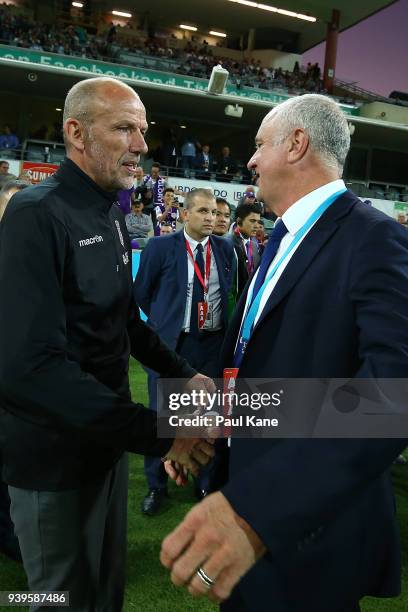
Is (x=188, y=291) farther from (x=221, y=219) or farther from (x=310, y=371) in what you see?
(x=310, y=371)

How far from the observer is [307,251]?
3.80 ft

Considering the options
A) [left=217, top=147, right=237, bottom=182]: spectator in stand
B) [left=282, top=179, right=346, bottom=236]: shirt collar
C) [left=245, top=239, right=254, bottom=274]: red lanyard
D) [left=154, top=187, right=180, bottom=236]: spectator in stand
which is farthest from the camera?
[left=217, top=147, right=237, bottom=182]: spectator in stand

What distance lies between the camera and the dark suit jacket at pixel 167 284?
11.6 ft

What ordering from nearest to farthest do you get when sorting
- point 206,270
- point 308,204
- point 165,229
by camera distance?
point 308,204 < point 206,270 < point 165,229

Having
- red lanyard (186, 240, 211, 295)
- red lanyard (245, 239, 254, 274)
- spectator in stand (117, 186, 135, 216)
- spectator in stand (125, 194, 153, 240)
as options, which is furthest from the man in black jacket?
spectator in stand (125, 194, 153, 240)

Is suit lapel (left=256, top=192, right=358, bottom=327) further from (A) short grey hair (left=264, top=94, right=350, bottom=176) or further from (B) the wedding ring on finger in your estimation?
(B) the wedding ring on finger

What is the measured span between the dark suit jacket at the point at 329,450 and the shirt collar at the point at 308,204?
0.06m

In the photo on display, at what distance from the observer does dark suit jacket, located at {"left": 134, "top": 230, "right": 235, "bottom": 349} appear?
11.6 feet

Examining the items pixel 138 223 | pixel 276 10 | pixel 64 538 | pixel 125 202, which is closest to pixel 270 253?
pixel 64 538

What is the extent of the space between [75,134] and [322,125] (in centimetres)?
76

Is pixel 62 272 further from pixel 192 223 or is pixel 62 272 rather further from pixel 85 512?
pixel 192 223

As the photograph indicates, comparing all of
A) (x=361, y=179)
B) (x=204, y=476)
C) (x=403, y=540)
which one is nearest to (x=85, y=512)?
(x=204, y=476)

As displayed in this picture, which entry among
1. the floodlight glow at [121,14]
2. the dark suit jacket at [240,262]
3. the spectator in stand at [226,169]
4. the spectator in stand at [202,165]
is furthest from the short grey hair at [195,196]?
the floodlight glow at [121,14]

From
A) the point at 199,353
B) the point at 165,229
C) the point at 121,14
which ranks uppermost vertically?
the point at 121,14
